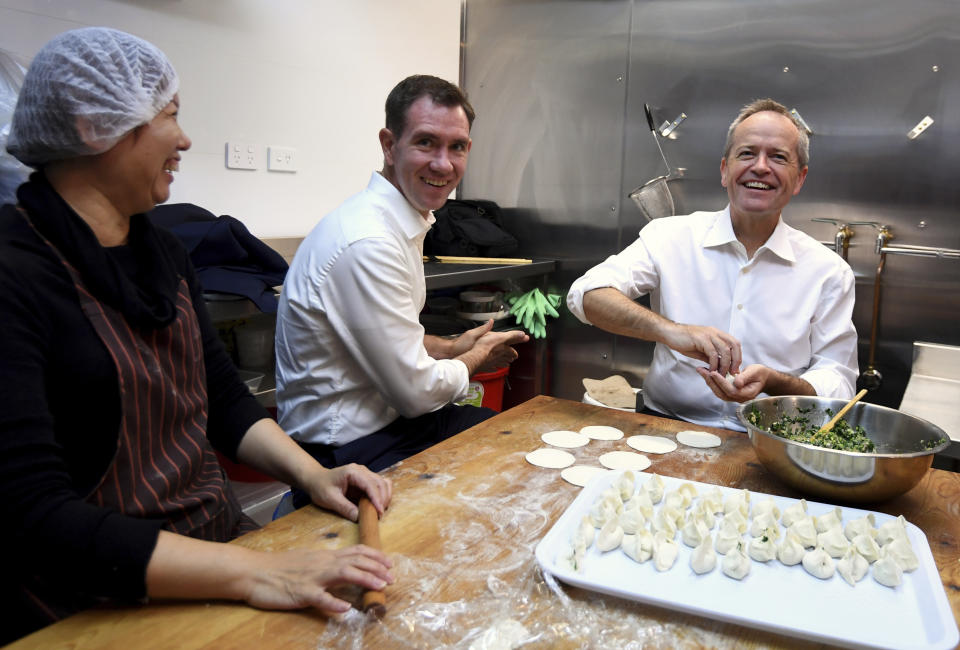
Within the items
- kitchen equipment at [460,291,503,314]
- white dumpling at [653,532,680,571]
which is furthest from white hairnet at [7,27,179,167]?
kitchen equipment at [460,291,503,314]

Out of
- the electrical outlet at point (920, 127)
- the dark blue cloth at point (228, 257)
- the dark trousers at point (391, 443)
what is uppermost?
the electrical outlet at point (920, 127)

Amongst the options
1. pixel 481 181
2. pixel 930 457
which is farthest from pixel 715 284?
pixel 481 181

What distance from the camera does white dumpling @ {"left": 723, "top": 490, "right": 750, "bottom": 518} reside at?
108 centimetres

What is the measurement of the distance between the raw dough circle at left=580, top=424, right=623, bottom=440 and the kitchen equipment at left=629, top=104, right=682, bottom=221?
189 centimetres

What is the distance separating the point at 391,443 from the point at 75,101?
991mm

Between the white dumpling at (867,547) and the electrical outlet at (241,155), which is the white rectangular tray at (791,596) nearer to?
the white dumpling at (867,547)

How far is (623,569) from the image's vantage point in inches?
37.0

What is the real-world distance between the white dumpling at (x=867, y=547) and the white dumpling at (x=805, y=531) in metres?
0.05

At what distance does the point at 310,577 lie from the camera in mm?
856

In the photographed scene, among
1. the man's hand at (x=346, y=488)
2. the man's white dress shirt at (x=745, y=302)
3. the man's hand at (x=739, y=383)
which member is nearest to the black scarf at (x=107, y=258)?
the man's hand at (x=346, y=488)

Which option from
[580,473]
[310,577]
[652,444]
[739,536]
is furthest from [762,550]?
[310,577]

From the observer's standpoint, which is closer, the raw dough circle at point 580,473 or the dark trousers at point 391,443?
the raw dough circle at point 580,473

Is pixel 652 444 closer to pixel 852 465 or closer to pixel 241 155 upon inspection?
pixel 852 465

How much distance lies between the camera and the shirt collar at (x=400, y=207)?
69.6 inches
